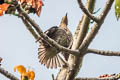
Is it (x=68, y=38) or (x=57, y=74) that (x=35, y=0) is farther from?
(x=68, y=38)

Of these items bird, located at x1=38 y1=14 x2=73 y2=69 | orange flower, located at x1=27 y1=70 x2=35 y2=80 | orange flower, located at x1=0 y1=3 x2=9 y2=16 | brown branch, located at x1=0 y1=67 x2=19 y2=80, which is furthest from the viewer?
bird, located at x1=38 y1=14 x2=73 y2=69

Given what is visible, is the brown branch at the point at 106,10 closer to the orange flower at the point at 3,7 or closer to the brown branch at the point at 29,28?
the brown branch at the point at 29,28

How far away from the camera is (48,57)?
672 centimetres

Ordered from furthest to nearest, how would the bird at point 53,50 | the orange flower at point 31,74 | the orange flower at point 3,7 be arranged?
the bird at point 53,50
the orange flower at point 31,74
the orange flower at point 3,7

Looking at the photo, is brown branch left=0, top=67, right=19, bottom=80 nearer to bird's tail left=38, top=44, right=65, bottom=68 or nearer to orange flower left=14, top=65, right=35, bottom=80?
orange flower left=14, top=65, right=35, bottom=80

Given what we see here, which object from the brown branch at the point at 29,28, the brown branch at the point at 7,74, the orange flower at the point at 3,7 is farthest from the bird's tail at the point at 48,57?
the orange flower at the point at 3,7

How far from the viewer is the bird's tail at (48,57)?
6449mm

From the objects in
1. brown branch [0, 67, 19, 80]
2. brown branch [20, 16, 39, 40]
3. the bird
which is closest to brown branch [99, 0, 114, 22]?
brown branch [20, 16, 39, 40]

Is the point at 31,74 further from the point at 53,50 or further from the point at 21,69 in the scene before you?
the point at 53,50

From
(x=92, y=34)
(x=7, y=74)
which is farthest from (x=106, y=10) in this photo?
(x=7, y=74)

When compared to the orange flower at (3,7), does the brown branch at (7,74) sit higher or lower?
lower

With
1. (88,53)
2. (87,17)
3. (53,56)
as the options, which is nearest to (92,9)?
(87,17)

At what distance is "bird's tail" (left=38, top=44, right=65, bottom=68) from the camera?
6449 mm

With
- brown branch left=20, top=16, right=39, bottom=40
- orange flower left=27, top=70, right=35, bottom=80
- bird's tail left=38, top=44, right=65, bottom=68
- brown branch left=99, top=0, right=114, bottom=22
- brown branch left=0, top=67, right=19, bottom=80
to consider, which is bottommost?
bird's tail left=38, top=44, right=65, bottom=68
